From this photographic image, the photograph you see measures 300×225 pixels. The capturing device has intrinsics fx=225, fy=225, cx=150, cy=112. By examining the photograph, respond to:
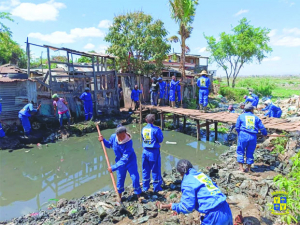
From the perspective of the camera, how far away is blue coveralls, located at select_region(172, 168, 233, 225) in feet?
8.84

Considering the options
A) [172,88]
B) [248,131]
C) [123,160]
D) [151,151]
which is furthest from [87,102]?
[248,131]

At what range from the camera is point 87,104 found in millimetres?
12031

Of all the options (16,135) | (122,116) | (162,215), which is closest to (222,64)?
(122,116)

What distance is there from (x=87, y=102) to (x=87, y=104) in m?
0.11

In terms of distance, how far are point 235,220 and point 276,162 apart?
12.4 ft

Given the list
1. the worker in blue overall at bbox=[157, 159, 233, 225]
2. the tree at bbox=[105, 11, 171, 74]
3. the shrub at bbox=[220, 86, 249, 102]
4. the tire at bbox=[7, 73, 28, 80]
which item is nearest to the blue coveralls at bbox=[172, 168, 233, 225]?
the worker in blue overall at bbox=[157, 159, 233, 225]

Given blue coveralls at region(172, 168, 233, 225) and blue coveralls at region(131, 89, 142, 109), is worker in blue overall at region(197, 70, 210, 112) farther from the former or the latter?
blue coveralls at region(172, 168, 233, 225)

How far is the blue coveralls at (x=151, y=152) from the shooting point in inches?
196

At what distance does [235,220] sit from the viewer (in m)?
3.69

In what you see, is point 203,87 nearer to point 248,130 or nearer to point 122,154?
point 248,130

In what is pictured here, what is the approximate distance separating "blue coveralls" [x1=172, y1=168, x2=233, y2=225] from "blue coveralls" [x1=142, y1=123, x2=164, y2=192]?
217 centimetres

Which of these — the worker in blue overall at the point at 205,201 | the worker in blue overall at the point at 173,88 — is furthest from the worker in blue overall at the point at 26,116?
the worker in blue overall at the point at 205,201

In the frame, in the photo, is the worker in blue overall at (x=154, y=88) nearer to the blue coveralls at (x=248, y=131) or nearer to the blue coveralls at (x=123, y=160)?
the blue coveralls at (x=248, y=131)

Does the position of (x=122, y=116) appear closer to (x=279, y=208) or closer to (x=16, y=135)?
(x=16, y=135)
